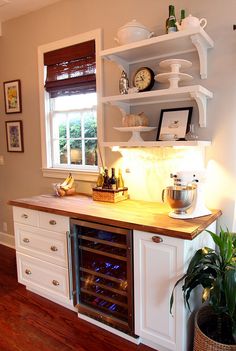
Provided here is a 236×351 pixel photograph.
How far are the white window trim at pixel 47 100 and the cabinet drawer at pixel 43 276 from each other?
887 millimetres

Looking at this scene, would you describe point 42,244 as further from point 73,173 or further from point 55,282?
point 73,173

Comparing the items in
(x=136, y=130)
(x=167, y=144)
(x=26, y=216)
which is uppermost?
(x=136, y=130)

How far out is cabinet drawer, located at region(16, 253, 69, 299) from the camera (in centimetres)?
228

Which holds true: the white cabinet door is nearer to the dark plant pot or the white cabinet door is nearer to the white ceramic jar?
the dark plant pot

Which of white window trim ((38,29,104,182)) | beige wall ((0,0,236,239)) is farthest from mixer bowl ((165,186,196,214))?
white window trim ((38,29,104,182))

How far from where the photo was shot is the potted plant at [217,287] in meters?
1.48

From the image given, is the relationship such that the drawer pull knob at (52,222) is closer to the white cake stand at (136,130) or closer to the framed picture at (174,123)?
the white cake stand at (136,130)

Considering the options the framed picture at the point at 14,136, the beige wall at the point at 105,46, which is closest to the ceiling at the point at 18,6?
the beige wall at the point at 105,46

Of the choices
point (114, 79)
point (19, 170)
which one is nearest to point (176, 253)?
point (114, 79)

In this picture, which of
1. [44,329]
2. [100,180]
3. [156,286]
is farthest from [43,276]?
[156,286]

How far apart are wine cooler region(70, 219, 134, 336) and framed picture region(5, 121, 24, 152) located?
1690 millimetres

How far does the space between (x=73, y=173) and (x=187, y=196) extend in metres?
1.40

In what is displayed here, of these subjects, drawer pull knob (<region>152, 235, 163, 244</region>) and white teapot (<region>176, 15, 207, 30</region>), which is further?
white teapot (<region>176, 15, 207, 30</region>)

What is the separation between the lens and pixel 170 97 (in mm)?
2129
